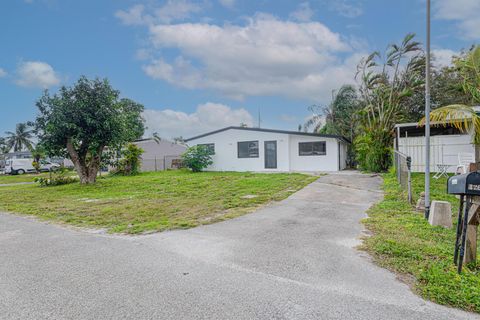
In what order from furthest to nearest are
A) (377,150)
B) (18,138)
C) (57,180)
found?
(18,138), (57,180), (377,150)

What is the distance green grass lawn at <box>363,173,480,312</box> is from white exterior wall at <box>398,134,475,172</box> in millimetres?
9236

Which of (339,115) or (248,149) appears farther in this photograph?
(339,115)

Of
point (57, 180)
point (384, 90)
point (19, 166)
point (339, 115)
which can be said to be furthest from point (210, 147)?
point (19, 166)

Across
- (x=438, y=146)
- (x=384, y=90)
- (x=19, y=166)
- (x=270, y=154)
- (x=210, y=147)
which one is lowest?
(x=19, y=166)

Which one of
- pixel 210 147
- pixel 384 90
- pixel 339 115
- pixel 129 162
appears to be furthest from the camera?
pixel 339 115

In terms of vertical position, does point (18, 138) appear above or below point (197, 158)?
above

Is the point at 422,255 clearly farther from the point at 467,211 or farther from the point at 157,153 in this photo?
the point at 157,153

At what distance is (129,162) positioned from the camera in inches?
803

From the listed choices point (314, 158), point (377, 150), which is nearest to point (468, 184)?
point (377, 150)

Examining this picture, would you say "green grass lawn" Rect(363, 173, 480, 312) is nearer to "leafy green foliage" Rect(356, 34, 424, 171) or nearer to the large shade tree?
"leafy green foliage" Rect(356, 34, 424, 171)

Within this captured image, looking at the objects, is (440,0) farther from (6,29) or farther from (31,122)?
(6,29)

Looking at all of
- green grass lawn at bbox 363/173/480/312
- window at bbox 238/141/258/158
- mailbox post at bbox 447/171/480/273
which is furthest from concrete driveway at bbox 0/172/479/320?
window at bbox 238/141/258/158

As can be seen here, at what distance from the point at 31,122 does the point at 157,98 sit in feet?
44.4

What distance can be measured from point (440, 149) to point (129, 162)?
18834 mm
